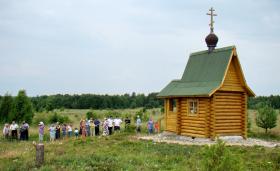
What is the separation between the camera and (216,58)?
77.5ft

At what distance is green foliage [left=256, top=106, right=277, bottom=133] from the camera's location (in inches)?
1117

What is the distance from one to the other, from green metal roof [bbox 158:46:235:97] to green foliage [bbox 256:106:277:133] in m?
7.68

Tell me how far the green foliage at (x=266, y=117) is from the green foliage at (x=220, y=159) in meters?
21.5

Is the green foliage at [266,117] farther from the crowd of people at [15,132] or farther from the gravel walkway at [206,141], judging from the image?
the crowd of people at [15,132]

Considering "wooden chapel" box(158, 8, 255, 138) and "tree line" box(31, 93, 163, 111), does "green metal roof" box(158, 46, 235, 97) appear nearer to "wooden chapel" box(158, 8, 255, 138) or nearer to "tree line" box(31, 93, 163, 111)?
"wooden chapel" box(158, 8, 255, 138)

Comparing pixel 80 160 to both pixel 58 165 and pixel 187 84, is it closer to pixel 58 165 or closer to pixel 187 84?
pixel 58 165

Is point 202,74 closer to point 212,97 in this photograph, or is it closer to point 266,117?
point 212,97

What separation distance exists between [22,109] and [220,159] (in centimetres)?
3182

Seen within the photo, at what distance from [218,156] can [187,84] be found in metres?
16.5

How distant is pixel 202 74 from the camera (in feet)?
79.0

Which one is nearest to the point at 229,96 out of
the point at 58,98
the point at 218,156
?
the point at 218,156

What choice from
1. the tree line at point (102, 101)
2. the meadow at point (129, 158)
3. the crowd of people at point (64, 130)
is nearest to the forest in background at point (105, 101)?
the tree line at point (102, 101)

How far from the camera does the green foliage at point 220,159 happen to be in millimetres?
8008

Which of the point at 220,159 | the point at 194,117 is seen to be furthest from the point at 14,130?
the point at 220,159
